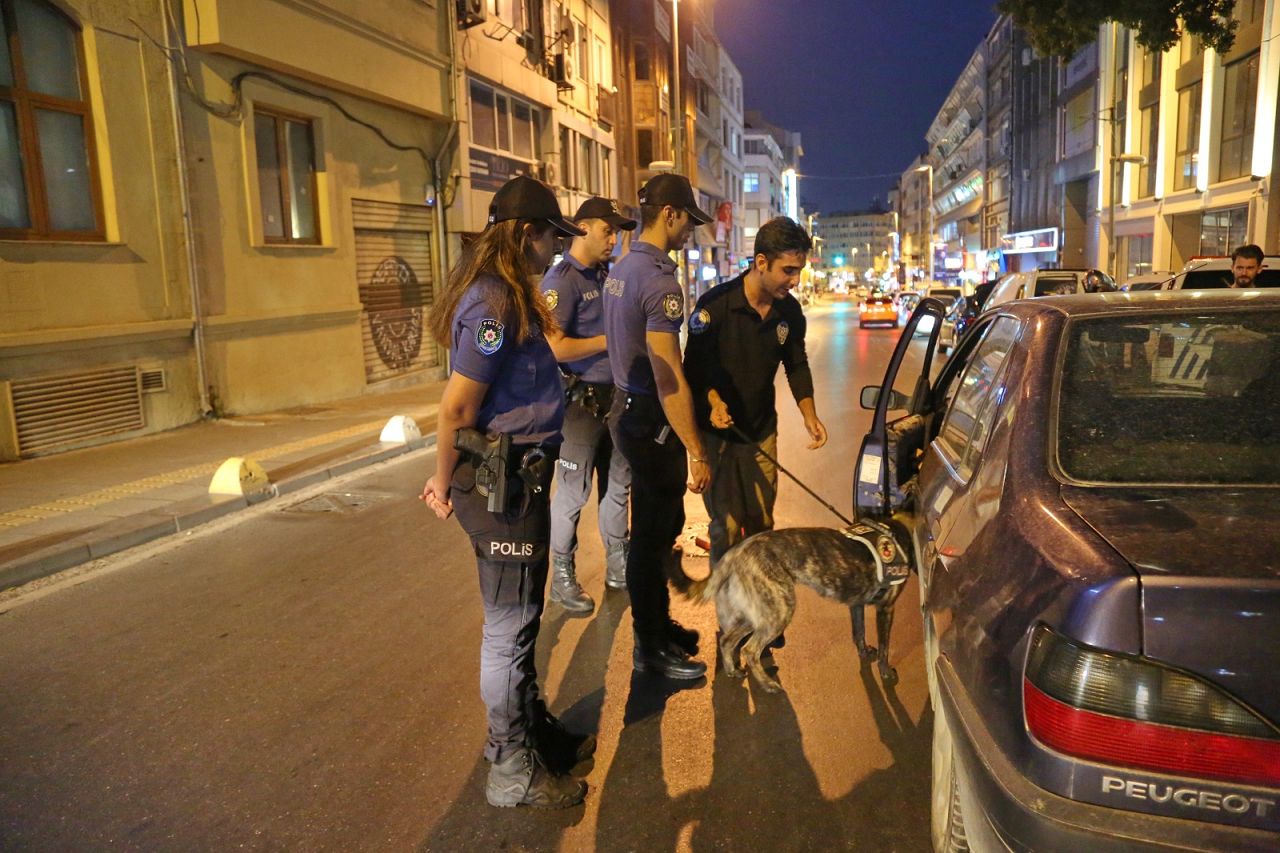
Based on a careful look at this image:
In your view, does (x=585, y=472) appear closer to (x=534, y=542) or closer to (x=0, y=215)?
(x=534, y=542)

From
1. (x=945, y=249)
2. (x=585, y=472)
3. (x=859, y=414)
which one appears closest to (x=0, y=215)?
(x=585, y=472)

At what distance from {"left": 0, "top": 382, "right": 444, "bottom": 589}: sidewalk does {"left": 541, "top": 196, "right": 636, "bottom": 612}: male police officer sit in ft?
11.6

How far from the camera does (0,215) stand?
9.44 metres

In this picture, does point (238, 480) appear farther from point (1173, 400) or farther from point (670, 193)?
point (1173, 400)

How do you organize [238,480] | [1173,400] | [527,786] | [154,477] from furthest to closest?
1. [154,477]
2. [238,480]
3. [527,786]
4. [1173,400]

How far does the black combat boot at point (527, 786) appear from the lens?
122 inches

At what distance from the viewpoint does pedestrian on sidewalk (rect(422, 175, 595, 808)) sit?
2.92m

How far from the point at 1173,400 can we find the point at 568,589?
3.26 metres

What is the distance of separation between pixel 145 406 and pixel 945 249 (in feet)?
258

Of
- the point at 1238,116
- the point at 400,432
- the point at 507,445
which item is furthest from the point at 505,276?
the point at 1238,116

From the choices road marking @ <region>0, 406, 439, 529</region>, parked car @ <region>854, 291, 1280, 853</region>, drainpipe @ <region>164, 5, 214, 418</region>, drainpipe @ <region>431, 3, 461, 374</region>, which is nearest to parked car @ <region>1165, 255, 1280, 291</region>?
parked car @ <region>854, 291, 1280, 853</region>

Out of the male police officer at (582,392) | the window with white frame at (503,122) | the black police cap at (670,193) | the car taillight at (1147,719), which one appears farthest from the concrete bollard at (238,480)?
the window with white frame at (503,122)

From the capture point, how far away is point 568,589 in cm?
504

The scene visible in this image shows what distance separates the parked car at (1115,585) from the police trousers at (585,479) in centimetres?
237
